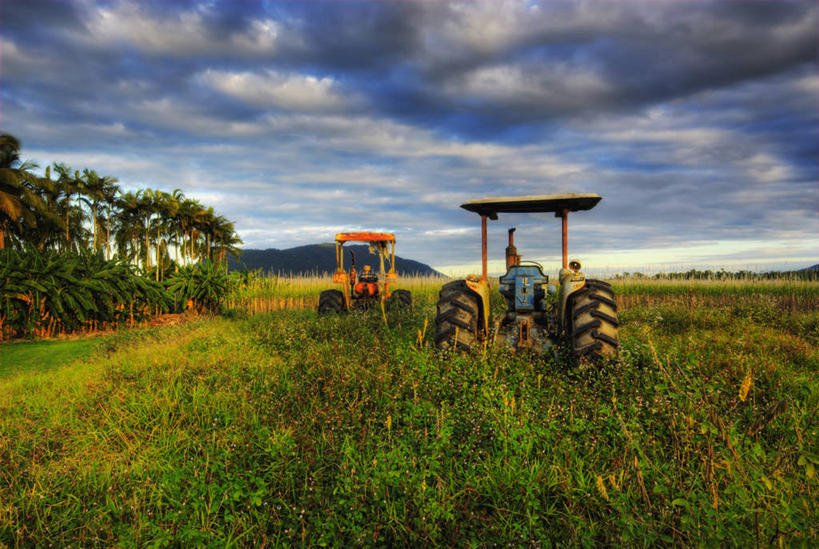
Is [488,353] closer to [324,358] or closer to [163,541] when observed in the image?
[324,358]

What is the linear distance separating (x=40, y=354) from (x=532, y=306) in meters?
10.8

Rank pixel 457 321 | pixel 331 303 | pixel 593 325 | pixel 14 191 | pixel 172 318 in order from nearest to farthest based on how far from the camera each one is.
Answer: pixel 593 325, pixel 457 321, pixel 331 303, pixel 172 318, pixel 14 191

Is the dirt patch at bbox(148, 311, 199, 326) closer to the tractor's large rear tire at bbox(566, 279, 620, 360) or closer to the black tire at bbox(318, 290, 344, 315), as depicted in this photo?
the black tire at bbox(318, 290, 344, 315)

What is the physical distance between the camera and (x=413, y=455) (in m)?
3.08

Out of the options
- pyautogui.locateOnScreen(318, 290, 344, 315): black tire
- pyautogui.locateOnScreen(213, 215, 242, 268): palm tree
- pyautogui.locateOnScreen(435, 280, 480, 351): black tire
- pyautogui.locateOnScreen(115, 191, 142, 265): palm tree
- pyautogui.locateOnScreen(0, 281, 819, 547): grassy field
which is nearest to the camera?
pyautogui.locateOnScreen(0, 281, 819, 547): grassy field

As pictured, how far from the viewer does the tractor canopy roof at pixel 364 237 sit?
1099 cm

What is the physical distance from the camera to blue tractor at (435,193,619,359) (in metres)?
4.83

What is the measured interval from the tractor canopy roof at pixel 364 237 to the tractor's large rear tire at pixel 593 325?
23.3ft

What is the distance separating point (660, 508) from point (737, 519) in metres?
0.40

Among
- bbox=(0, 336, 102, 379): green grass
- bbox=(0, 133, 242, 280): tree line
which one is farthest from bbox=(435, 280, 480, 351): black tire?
bbox=(0, 133, 242, 280): tree line

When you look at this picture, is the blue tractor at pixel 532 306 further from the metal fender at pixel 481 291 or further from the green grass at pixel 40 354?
the green grass at pixel 40 354

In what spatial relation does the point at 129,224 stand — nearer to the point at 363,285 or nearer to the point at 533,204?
the point at 363,285

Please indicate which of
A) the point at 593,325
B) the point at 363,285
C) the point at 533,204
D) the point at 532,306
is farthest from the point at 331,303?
the point at 593,325

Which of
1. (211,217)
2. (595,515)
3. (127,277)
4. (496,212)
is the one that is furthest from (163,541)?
(211,217)
